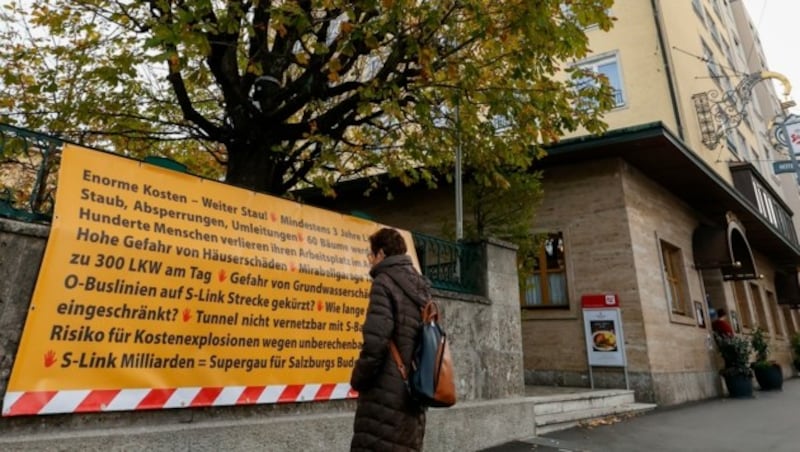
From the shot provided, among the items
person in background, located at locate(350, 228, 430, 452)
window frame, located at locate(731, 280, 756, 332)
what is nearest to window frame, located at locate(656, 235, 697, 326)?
window frame, located at locate(731, 280, 756, 332)

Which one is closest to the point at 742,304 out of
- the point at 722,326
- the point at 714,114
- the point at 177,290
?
the point at 722,326

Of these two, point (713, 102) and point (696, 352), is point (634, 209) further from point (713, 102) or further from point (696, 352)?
point (713, 102)

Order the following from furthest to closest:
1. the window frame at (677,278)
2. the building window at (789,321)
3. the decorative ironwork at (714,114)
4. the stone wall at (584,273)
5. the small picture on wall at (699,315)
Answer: the building window at (789,321), the decorative ironwork at (714,114), the small picture on wall at (699,315), the window frame at (677,278), the stone wall at (584,273)

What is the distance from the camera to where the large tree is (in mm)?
5539

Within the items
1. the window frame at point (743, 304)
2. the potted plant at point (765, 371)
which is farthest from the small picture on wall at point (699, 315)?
the window frame at point (743, 304)

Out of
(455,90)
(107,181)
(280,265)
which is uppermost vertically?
(455,90)

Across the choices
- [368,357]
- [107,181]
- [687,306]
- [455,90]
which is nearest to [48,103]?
[107,181]

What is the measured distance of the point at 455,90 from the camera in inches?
257

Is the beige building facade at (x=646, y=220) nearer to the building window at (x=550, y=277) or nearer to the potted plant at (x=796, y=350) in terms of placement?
the building window at (x=550, y=277)

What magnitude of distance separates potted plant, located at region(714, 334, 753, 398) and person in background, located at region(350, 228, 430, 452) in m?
12.7

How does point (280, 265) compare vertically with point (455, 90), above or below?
below

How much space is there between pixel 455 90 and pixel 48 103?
6.69 metres

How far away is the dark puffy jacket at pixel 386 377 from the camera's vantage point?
2.86m

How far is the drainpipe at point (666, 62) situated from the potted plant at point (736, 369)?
18.9 feet
